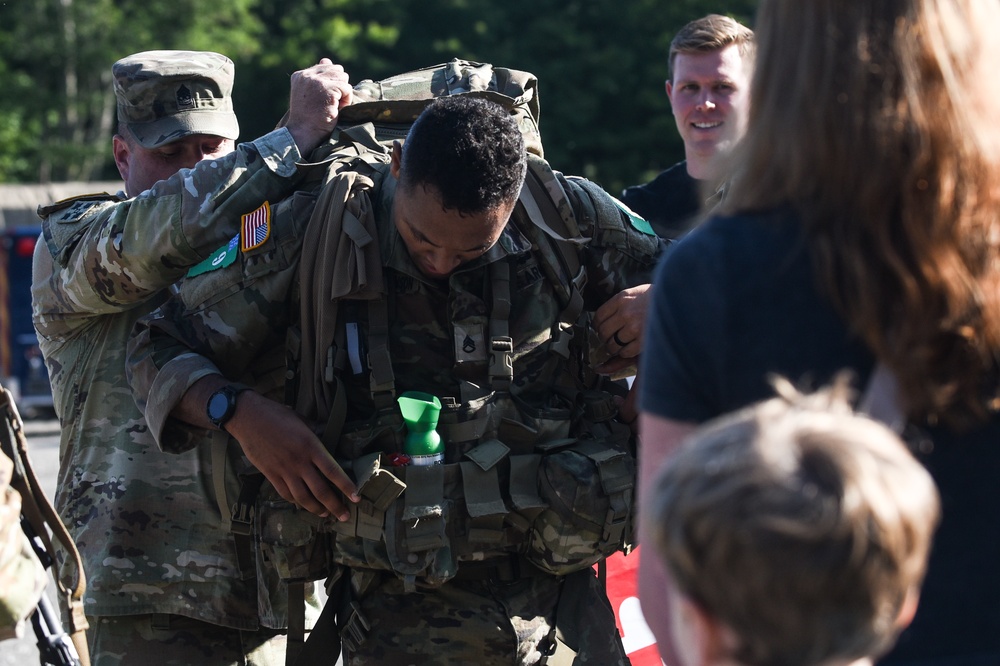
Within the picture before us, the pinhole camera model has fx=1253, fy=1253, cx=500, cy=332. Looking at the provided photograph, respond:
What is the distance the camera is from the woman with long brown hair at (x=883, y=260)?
1556mm

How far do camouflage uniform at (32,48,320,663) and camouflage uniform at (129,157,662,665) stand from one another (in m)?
0.17

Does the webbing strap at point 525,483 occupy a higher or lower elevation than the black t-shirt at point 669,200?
lower

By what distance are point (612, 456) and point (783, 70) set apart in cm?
169

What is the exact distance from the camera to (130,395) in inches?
144

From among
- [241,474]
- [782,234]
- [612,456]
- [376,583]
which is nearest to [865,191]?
[782,234]

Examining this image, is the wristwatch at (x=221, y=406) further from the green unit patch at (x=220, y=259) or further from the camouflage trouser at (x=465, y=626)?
the camouflage trouser at (x=465, y=626)

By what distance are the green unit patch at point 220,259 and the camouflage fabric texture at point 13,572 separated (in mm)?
913

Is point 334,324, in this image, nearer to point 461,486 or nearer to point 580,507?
point 461,486

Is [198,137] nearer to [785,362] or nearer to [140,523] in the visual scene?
[140,523]

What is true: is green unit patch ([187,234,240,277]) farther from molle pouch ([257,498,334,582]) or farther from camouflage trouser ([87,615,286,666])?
camouflage trouser ([87,615,286,666])

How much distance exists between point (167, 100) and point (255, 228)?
996 mm

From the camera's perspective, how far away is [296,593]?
324 centimetres

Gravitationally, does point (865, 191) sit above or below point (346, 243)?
above

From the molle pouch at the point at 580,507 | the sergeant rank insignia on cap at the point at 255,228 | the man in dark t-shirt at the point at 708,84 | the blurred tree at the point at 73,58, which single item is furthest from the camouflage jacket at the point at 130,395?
the blurred tree at the point at 73,58
